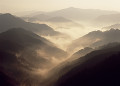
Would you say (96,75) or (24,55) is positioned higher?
(24,55)

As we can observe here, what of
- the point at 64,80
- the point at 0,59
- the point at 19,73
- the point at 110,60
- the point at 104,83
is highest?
the point at 0,59

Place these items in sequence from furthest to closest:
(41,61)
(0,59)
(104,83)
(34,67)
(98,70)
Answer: (41,61) < (34,67) < (0,59) < (98,70) < (104,83)

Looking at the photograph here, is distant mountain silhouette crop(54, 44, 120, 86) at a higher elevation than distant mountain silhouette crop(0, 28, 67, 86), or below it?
below

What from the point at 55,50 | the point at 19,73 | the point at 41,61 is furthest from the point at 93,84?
the point at 55,50

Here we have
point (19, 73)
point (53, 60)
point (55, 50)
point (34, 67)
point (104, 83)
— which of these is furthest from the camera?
point (55, 50)

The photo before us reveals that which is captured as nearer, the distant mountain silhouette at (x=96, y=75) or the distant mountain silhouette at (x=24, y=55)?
the distant mountain silhouette at (x=96, y=75)

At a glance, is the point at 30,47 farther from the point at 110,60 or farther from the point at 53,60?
the point at 110,60

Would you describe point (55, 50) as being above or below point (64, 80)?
above

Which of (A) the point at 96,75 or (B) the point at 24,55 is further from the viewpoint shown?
(B) the point at 24,55

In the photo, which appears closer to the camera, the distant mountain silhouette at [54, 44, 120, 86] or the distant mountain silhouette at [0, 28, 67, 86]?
the distant mountain silhouette at [54, 44, 120, 86]

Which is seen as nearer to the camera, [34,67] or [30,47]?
[34,67]

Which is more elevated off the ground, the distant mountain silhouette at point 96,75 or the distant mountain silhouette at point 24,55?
the distant mountain silhouette at point 24,55
